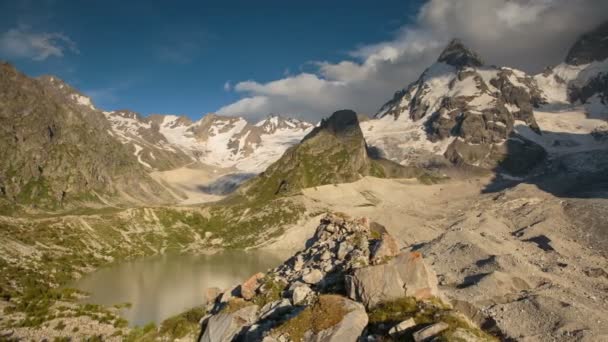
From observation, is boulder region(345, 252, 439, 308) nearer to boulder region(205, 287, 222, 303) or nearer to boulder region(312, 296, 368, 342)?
boulder region(312, 296, 368, 342)

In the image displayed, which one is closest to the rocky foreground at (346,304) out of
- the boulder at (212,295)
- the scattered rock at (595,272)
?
the boulder at (212,295)

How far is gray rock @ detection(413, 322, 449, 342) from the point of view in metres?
25.7

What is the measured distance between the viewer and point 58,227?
142m

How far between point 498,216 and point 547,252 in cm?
7528

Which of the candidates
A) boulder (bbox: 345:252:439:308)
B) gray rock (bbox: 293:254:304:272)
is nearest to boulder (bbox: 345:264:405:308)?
boulder (bbox: 345:252:439:308)

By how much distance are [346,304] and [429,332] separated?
22.9ft

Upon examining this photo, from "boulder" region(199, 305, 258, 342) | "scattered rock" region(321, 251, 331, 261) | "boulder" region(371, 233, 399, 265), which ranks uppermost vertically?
"boulder" region(371, 233, 399, 265)

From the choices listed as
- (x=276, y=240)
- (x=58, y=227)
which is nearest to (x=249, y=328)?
(x=58, y=227)

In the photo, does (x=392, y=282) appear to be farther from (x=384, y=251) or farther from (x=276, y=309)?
(x=276, y=309)

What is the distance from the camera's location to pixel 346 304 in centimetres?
3139

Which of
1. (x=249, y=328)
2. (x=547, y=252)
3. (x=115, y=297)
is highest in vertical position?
(x=249, y=328)

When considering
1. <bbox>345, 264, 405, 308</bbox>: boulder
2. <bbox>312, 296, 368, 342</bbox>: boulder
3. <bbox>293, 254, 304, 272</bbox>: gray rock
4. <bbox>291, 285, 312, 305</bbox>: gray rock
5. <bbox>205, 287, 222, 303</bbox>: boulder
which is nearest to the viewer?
<bbox>312, 296, 368, 342</bbox>: boulder

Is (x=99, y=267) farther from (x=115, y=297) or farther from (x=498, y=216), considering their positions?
→ (x=498, y=216)

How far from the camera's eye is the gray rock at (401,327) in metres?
27.4
